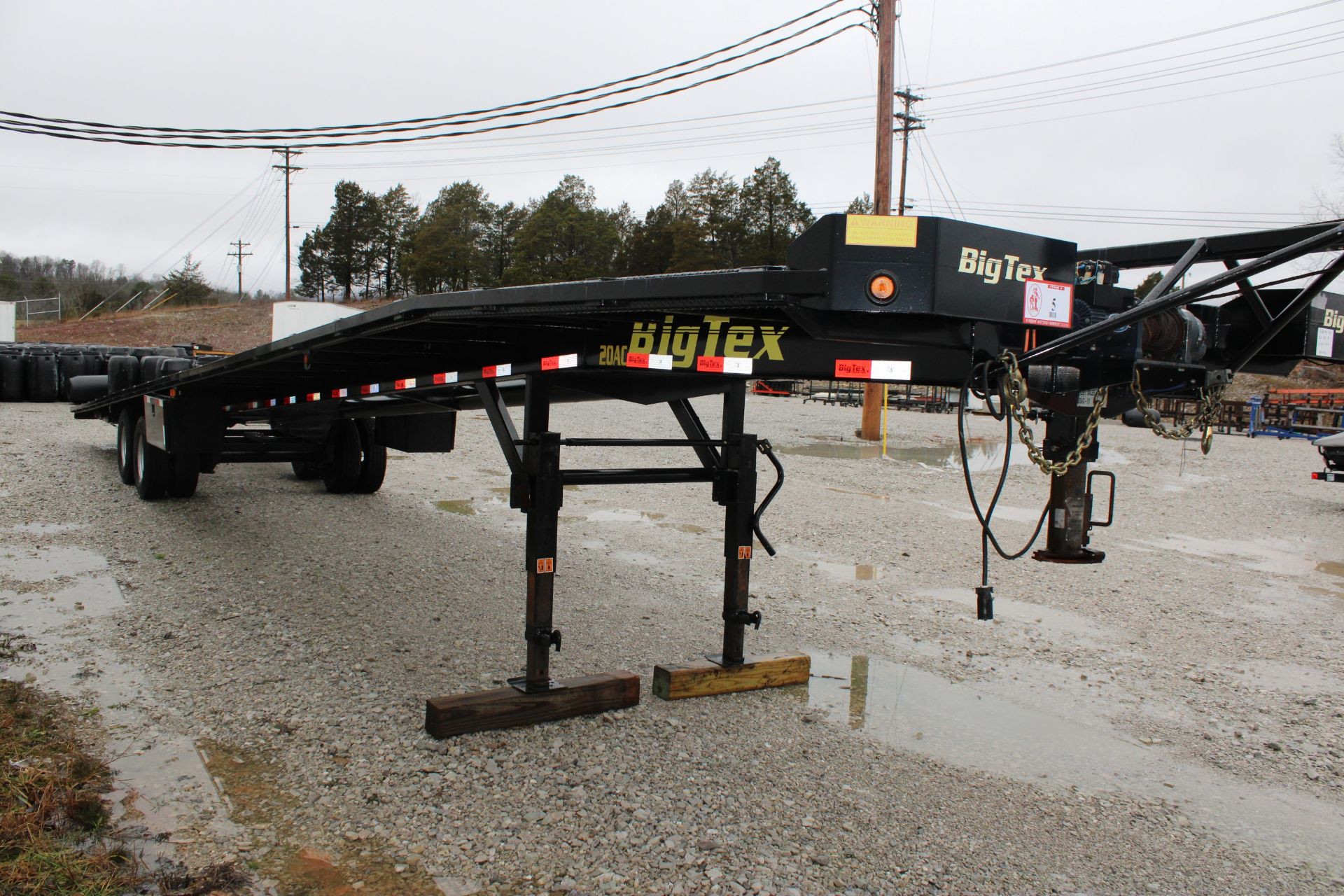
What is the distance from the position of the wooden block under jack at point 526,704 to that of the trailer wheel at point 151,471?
21.4 ft

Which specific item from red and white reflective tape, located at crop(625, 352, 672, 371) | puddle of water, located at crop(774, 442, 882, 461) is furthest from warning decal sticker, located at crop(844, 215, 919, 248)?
puddle of water, located at crop(774, 442, 882, 461)

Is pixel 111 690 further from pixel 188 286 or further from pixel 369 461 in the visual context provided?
pixel 188 286

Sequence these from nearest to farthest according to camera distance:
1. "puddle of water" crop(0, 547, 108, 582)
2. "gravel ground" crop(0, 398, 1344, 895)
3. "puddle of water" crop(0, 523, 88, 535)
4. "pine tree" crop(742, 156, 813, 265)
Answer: "gravel ground" crop(0, 398, 1344, 895) → "puddle of water" crop(0, 547, 108, 582) → "puddle of water" crop(0, 523, 88, 535) → "pine tree" crop(742, 156, 813, 265)

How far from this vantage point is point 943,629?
248 inches

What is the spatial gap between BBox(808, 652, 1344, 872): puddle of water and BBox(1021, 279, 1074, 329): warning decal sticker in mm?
1936

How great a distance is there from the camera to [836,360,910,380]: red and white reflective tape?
3.37 m

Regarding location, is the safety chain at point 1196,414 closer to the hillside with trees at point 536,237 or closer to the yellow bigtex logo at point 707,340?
the yellow bigtex logo at point 707,340

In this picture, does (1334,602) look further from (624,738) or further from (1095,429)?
(624,738)

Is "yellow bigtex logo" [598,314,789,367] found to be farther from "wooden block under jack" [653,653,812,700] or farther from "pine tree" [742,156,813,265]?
"pine tree" [742,156,813,265]

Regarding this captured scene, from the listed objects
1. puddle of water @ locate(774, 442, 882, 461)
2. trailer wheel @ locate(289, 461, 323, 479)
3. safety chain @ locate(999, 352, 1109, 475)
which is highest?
safety chain @ locate(999, 352, 1109, 475)

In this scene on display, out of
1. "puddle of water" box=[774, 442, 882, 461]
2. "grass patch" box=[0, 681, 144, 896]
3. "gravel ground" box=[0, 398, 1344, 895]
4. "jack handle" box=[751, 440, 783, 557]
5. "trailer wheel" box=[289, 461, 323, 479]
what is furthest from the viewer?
"puddle of water" box=[774, 442, 882, 461]

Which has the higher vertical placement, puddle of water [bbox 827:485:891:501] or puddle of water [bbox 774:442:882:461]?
puddle of water [bbox 774:442:882:461]

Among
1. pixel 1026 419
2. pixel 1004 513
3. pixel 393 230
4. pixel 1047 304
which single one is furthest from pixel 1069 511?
pixel 393 230

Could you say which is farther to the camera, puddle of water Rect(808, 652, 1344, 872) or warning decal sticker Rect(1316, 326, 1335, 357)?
warning decal sticker Rect(1316, 326, 1335, 357)
